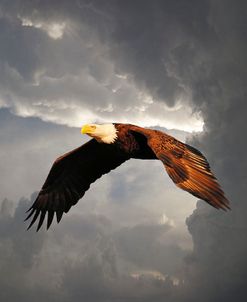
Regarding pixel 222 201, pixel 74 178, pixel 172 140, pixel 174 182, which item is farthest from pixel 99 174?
pixel 222 201

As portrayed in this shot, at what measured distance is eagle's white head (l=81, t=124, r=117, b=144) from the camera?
1176 cm

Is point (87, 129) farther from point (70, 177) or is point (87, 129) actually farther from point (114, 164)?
point (70, 177)

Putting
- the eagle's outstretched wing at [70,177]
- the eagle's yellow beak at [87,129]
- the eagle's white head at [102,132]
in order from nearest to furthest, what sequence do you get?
the eagle's white head at [102,132]
the eagle's yellow beak at [87,129]
the eagle's outstretched wing at [70,177]

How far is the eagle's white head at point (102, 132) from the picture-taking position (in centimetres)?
1176

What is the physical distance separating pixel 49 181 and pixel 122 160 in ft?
8.12

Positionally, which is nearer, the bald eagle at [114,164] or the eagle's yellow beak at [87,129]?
the bald eagle at [114,164]

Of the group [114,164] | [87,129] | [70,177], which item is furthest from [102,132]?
[70,177]

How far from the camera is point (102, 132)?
38.8ft

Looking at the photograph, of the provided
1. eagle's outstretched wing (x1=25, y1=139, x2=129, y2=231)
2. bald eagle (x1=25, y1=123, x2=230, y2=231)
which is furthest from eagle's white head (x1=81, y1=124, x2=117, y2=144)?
eagle's outstretched wing (x1=25, y1=139, x2=129, y2=231)

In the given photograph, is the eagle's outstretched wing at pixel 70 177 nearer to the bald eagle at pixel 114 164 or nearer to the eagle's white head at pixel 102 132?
the bald eagle at pixel 114 164

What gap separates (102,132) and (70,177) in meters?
3.09

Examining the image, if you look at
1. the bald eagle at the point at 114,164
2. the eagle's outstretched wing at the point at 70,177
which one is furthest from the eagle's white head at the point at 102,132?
the eagle's outstretched wing at the point at 70,177

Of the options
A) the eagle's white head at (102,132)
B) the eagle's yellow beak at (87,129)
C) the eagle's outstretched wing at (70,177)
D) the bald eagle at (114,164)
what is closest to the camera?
the bald eagle at (114,164)

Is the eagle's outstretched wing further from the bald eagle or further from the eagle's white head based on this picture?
the eagle's white head
